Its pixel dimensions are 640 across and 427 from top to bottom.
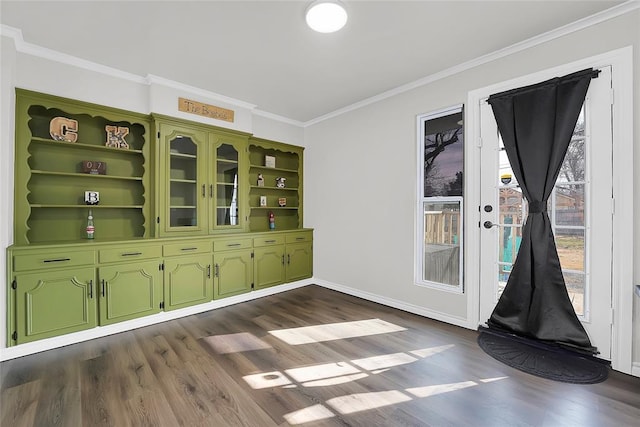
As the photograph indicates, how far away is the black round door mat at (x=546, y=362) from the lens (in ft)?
6.61

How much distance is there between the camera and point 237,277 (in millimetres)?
3766

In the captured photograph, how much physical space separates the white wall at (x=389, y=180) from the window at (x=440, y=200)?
0.10m

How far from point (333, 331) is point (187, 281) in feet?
5.95

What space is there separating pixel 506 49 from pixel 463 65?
383 mm

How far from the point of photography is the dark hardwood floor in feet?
5.39

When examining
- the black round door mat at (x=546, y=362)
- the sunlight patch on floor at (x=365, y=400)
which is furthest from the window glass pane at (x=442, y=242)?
the sunlight patch on floor at (x=365, y=400)

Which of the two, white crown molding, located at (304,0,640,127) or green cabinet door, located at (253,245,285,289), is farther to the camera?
green cabinet door, located at (253,245,285,289)

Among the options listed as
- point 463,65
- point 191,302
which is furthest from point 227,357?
point 463,65

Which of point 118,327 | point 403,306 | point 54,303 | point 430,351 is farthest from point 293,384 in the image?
point 54,303

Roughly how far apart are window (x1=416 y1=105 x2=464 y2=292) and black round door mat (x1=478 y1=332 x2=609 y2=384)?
651 mm

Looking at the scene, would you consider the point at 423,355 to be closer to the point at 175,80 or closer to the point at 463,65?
the point at 463,65

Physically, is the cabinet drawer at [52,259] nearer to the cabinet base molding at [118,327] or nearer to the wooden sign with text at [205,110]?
the cabinet base molding at [118,327]

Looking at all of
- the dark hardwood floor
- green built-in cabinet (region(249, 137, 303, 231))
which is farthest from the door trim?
green built-in cabinet (region(249, 137, 303, 231))

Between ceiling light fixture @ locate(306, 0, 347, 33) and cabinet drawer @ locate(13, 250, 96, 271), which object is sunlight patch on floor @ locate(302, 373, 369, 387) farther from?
ceiling light fixture @ locate(306, 0, 347, 33)
